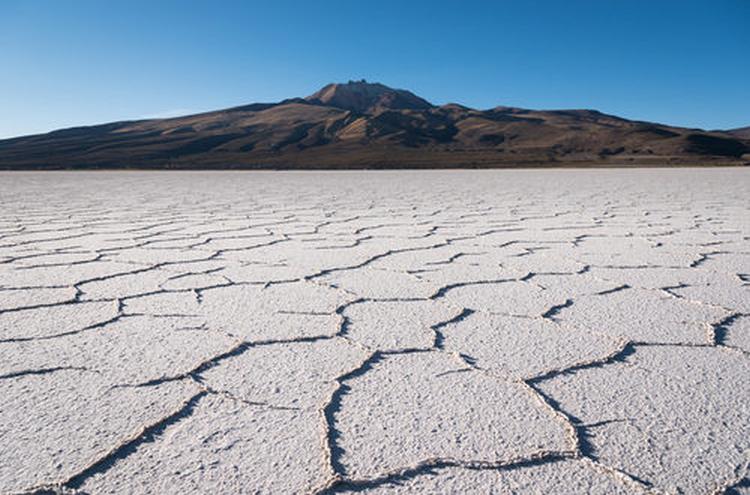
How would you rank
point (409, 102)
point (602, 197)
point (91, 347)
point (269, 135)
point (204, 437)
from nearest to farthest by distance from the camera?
1. point (204, 437)
2. point (91, 347)
3. point (602, 197)
4. point (269, 135)
5. point (409, 102)

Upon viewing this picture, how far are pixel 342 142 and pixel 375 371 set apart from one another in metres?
37.8

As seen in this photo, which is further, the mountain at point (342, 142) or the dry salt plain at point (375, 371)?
the mountain at point (342, 142)

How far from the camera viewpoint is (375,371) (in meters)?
1.21

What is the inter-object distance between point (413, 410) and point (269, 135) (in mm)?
43176

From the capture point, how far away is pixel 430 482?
82 cm

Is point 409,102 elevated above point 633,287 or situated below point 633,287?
above

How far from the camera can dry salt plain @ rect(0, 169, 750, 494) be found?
85 centimetres

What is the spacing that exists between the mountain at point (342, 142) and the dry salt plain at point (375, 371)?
19.2 m

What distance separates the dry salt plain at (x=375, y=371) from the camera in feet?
2.77

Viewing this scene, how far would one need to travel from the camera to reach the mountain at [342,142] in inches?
995

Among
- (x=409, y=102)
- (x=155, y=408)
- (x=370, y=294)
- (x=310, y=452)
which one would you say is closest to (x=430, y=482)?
(x=310, y=452)

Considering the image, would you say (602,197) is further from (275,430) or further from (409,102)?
(409,102)

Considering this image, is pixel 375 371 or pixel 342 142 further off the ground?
pixel 342 142

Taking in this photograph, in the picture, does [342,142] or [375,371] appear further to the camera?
[342,142]
